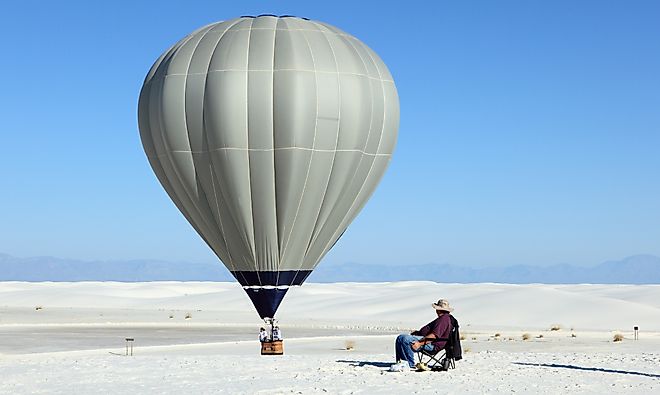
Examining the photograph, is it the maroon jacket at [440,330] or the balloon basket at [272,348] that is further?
the balloon basket at [272,348]

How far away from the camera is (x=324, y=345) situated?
112 feet

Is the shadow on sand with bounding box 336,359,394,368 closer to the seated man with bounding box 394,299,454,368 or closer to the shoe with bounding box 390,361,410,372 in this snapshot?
the shoe with bounding box 390,361,410,372

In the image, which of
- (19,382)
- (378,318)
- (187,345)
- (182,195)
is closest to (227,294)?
(378,318)

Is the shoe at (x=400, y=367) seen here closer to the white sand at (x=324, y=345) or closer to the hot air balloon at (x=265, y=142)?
the white sand at (x=324, y=345)

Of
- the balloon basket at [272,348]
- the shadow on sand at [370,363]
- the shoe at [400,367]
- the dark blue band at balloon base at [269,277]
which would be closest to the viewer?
A: the shoe at [400,367]

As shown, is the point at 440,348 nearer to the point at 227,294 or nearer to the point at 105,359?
the point at 105,359

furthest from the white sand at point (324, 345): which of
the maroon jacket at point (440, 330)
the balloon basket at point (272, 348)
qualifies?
the balloon basket at point (272, 348)

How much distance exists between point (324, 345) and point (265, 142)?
905cm

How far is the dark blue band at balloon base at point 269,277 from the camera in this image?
90.0 ft

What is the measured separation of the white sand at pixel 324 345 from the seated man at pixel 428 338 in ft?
1.90

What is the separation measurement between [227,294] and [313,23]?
57.6 meters

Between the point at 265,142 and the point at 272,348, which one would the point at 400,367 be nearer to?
the point at 272,348

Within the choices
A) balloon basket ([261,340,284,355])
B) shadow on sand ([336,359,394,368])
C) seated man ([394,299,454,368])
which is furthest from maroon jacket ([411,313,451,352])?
balloon basket ([261,340,284,355])

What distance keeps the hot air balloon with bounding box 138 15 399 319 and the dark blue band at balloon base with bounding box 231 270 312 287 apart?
3cm
